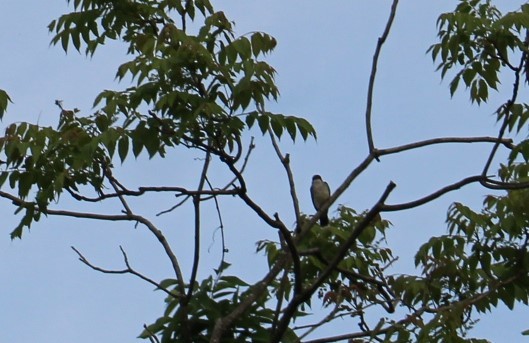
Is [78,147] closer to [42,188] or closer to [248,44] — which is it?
[42,188]

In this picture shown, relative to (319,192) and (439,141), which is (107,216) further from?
(319,192)

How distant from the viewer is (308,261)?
7.63m

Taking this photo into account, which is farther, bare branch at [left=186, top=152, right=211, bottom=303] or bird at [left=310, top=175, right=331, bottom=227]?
bird at [left=310, top=175, right=331, bottom=227]

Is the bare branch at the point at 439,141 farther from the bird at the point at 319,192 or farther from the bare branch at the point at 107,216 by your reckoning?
the bird at the point at 319,192

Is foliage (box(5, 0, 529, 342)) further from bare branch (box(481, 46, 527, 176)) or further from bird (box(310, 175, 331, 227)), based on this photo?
bird (box(310, 175, 331, 227))

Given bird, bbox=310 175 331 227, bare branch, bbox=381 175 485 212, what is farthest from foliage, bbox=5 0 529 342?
bird, bbox=310 175 331 227

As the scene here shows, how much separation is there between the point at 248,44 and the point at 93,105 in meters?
1.10

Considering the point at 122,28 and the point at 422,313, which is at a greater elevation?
the point at 122,28

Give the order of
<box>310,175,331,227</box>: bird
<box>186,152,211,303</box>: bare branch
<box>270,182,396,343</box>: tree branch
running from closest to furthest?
<box>270,182,396,343</box>: tree branch
<box>186,152,211,303</box>: bare branch
<box>310,175,331,227</box>: bird

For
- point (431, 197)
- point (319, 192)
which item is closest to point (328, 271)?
point (431, 197)

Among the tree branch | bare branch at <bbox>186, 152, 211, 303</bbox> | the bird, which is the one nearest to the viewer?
the tree branch

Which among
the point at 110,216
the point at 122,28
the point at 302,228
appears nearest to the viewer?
the point at 302,228

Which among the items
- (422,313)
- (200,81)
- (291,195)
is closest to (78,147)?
(200,81)

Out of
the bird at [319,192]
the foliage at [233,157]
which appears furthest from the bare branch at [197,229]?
the bird at [319,192]
